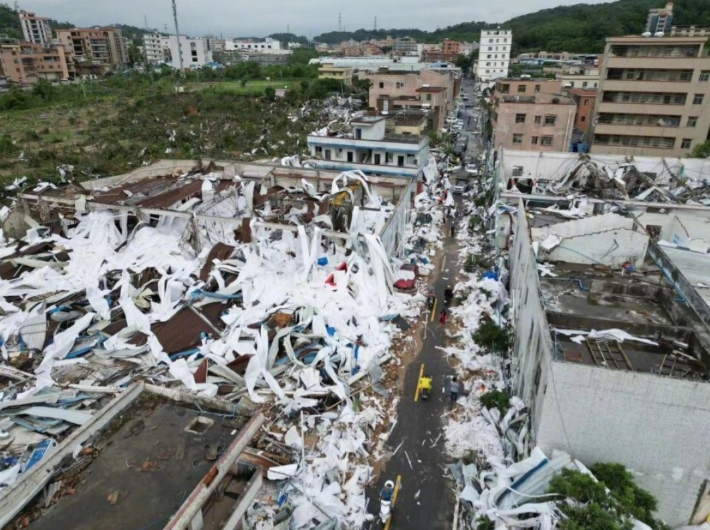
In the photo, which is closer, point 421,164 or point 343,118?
point 421,164

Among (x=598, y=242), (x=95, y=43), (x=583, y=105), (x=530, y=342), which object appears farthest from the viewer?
(x=95, y=43)

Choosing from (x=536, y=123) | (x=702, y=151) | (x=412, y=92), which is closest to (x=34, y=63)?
(x=412, y=92)

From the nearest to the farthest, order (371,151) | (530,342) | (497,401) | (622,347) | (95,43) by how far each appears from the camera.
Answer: (622,347) < (530,342) < (497,401) < (371,151) < (95,43)

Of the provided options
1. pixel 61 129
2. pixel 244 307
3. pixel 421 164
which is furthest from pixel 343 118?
pixel 244 307

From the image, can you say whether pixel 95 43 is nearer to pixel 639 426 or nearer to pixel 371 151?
pixel 371 151

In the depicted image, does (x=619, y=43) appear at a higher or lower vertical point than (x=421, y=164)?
higher

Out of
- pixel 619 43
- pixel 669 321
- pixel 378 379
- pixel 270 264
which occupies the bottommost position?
pixel 378 379

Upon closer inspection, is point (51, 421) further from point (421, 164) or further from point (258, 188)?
point (421, 164)

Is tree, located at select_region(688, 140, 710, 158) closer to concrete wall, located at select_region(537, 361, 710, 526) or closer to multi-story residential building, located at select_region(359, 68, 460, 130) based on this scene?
multi-story residential building, located at select_region(359, 68, 460, 130)
